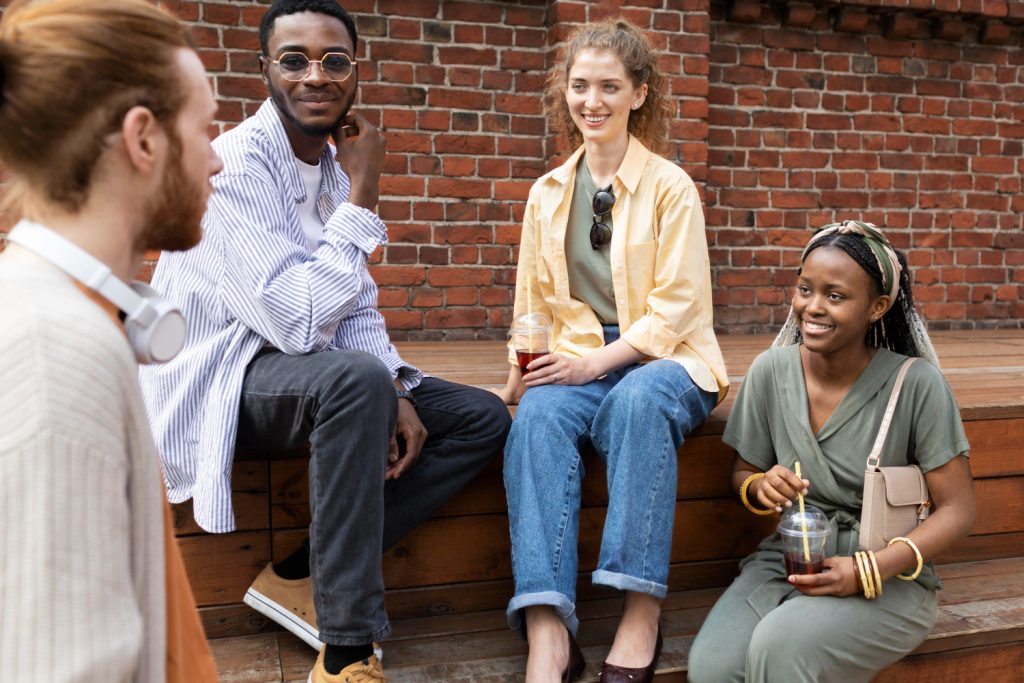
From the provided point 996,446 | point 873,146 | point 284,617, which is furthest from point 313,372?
point 873,146

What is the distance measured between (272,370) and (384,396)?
25cm

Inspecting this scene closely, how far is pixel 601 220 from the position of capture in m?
2.46

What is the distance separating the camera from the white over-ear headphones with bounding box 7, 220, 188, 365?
0.93m

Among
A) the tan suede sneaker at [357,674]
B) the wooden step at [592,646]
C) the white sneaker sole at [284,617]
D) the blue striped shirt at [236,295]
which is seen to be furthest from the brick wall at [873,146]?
the tan suede sneaker at [357,674]

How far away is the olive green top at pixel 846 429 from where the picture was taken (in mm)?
1995

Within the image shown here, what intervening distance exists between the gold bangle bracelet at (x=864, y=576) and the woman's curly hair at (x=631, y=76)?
1268 millimetres

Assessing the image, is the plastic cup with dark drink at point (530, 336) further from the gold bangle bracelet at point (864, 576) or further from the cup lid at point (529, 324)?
the gold bangle bracelet at point (864, 576)

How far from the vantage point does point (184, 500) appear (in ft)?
6.72

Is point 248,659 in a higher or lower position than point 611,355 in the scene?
lower

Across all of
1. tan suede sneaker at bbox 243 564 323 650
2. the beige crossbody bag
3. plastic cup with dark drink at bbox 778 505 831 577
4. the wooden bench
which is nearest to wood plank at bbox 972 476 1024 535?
the wooden bench

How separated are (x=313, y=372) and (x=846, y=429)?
116 cm

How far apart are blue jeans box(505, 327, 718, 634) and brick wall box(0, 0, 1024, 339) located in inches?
79.8

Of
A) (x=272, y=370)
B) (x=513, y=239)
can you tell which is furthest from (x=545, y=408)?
(x=513, y=239)

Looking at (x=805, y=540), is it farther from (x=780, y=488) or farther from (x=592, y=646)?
(x=592, y=646)
